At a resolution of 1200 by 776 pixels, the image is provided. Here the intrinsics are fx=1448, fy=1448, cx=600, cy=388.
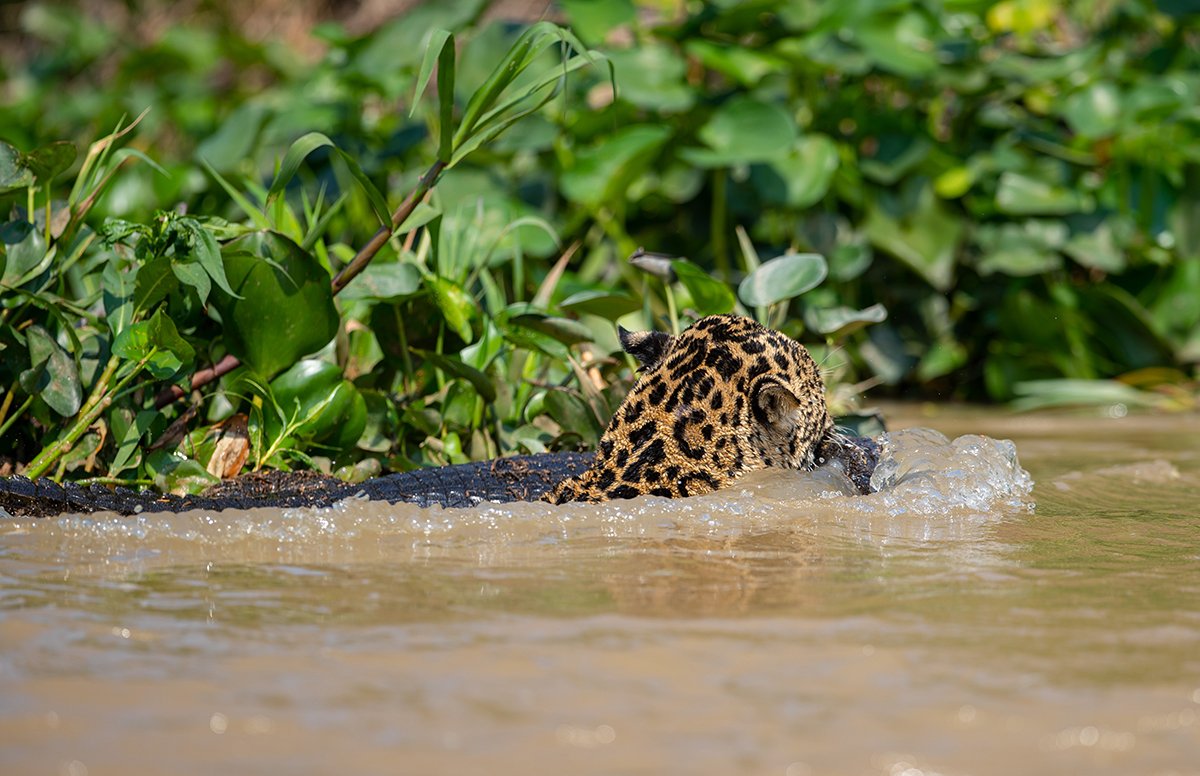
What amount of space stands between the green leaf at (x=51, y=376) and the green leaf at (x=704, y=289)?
191 centimetres

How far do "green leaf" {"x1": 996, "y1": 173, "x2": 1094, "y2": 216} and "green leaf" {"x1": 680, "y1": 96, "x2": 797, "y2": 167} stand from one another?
1.30m

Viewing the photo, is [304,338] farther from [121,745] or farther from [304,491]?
[121,745]

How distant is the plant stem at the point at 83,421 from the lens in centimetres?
401

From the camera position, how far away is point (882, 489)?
4027 mm

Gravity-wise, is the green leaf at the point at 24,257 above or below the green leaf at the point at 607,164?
below

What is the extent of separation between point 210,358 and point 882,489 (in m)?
2.02

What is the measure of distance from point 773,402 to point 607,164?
334 centimetres

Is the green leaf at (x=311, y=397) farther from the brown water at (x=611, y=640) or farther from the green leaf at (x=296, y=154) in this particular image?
the brown water at (x=611, y=640)

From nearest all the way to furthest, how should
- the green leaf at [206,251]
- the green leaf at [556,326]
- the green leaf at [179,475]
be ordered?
Answer: the green leaf at [206,251] < the green leaf at [179,475] < the green leaf at [556,326]

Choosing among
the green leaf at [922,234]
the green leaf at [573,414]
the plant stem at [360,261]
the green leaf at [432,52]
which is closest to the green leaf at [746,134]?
the green leaf at [922,234]

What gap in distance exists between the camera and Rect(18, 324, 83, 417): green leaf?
4043mm

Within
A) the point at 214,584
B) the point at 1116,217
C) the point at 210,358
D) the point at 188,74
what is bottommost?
the point at 214,584

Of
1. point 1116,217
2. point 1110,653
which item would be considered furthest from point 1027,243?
point 1110,653

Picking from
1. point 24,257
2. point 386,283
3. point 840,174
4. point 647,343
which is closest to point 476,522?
point 647,343
